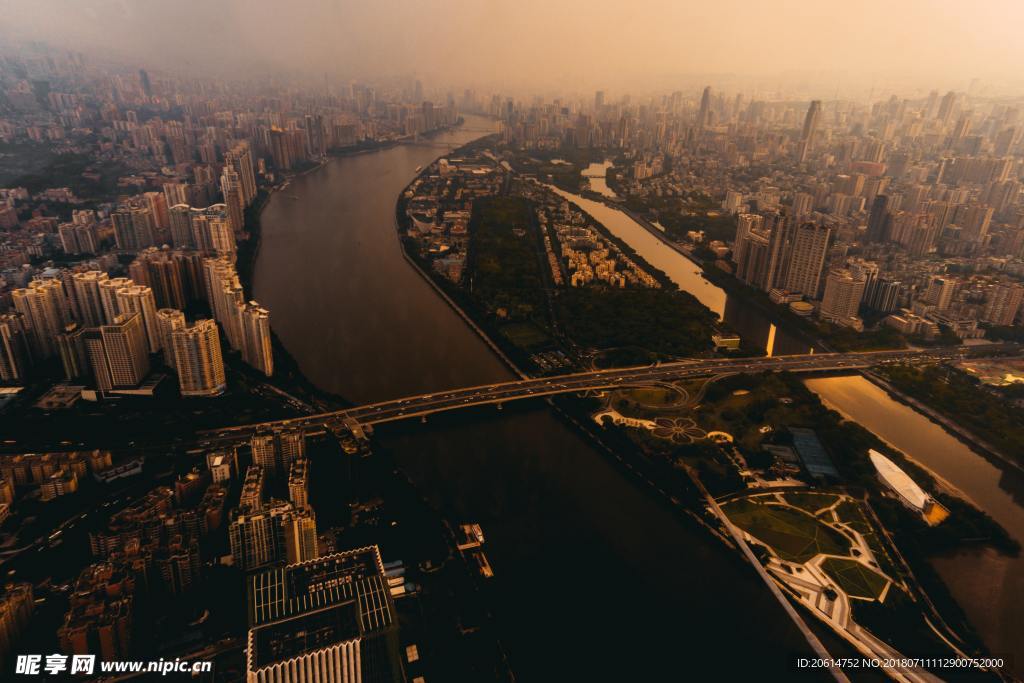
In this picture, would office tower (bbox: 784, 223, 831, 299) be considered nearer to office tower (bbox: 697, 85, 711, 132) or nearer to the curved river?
the curved river

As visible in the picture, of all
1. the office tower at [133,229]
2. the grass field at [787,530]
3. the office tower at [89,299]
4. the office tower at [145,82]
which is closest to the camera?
the grass field at [787,530]

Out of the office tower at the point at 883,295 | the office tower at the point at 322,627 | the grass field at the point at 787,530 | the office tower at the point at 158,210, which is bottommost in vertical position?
the grass field at the point at 787,530

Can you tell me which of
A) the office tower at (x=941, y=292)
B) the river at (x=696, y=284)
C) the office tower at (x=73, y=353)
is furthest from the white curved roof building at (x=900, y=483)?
the office tower at (x=73, y=353)

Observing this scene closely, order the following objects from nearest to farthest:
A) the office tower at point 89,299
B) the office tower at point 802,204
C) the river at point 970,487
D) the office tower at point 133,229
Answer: the river at point 970,487, the office tower at point 89,299, the office tower at point 133,229, the office tower at point 802,204

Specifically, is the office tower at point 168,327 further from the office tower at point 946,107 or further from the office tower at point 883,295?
the office tower at point 946,107

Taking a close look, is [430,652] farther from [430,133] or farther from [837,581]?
[430,133]

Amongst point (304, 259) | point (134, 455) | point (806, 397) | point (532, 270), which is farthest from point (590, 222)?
point (134, 455)

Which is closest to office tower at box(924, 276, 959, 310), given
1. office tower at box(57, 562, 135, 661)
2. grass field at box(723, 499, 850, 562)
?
grass field at box(723, 499, 850, 562)
